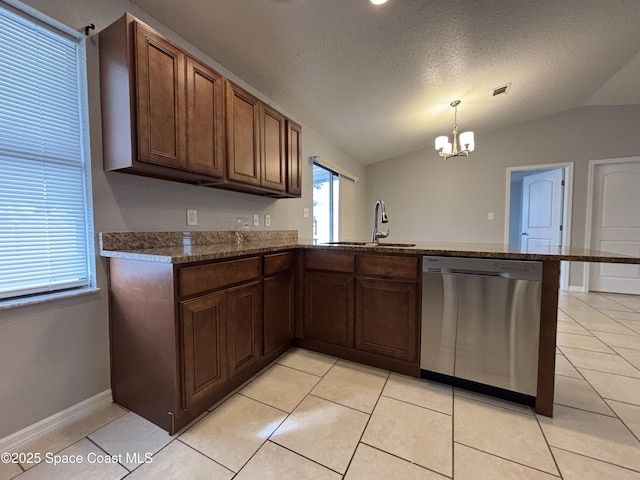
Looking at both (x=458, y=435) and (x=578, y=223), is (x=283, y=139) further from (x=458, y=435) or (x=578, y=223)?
(x=578, y=223)

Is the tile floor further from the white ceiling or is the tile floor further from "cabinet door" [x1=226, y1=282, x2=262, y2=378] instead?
the white ceiling

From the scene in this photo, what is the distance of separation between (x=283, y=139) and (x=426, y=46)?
1.37 meters

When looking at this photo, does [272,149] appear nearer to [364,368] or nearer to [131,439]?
[364,368]

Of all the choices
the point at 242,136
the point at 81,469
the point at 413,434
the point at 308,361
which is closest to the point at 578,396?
the point at 413,434

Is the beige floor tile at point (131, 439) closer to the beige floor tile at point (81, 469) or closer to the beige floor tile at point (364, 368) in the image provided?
the beige floor tile at point (81, 469)

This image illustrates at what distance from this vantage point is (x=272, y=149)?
90.4 inches

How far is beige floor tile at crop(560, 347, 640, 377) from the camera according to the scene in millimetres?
1909

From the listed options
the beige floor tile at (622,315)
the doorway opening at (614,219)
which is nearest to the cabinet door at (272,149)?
the beige floor tile at (622,315)

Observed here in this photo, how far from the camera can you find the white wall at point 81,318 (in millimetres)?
1242

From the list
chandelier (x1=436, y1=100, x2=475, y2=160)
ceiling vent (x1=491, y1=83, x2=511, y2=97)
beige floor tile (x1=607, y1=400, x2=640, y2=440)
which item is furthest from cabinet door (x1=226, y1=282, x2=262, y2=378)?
ceiling vent (x1=491, y1=83, x2=511, y2=97)

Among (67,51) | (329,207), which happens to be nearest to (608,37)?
(329,207)

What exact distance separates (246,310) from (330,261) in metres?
0.70

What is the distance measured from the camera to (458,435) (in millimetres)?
1308

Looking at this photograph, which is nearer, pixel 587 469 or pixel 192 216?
pixel 587 469
